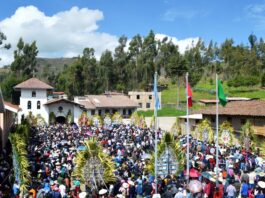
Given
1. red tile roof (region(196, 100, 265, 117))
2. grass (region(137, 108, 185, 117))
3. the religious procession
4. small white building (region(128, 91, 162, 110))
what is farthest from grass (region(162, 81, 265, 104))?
the religious procession

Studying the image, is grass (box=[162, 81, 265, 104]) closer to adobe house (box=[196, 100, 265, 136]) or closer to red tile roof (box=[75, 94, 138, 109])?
red tile roof (box=[75, 94, 138, 109])

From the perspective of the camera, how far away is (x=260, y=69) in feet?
348

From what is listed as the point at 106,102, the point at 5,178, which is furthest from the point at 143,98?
the point at 5,178

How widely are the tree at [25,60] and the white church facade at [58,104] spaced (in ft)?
80.6

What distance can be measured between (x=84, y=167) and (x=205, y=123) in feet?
66.9

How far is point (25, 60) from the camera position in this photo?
9544 cm

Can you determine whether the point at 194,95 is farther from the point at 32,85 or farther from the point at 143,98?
the point at 32,85

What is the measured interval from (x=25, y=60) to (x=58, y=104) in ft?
107

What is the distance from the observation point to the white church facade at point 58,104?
67000 millimetres

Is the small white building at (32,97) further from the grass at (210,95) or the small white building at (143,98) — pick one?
the grass at (210,95)

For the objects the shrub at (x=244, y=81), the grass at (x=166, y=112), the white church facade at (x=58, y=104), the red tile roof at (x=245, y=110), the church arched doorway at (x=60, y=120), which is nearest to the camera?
the red tile roof at (x=245, y=110)

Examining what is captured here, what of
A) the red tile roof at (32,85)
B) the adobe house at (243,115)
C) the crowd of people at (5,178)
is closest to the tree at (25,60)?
the red tile roof at (32,85)

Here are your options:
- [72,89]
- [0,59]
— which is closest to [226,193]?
[0,59]

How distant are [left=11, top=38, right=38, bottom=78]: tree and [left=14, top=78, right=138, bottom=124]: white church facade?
24.6 meters
